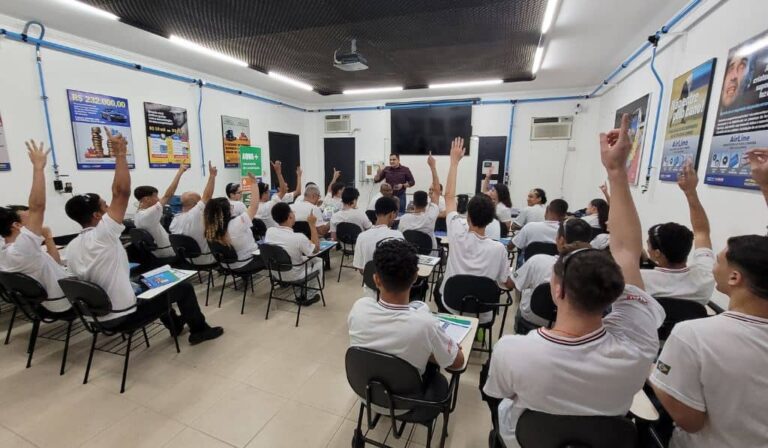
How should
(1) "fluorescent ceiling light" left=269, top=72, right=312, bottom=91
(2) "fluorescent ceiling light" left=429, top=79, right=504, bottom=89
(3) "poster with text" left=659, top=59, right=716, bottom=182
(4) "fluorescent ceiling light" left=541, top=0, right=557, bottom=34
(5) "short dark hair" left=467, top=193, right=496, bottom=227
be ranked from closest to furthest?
1. (5) "short dark hair" left=467, top=193, right=496, bottom=227
2. (3) "poster with text" left=659, top=59, right=716, bottom=182
3. (4) "fluorescent ceiling light" left=541, top=0, right=557, bottom=34
4. (1) "fluorescent ceiling light" left=269, top=72, right=312, bottom=91
5. (2) "fluorescent ceiling light" left=429, top=79, right=504, bottom=89

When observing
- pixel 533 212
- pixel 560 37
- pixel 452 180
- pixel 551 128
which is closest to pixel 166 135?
pixel 452 180

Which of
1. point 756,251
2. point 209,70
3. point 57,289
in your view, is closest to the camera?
point 756,251

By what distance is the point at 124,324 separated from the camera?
94.0 inches

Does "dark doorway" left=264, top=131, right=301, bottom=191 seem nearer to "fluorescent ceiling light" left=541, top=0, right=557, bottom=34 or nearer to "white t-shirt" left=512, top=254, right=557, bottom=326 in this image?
"fluorescent ceiling light" left=541, top=0, right=557, bottom=34

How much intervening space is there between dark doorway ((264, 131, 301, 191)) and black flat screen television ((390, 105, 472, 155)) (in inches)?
107

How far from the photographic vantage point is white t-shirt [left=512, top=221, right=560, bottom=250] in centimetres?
333

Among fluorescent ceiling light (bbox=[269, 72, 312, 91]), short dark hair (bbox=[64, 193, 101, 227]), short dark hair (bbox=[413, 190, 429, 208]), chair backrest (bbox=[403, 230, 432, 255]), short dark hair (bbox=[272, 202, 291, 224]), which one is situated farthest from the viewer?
fluorescent ceiling light (bbox=[269, 72, 312, 91])

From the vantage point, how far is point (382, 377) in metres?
1.41

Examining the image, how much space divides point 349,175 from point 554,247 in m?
6.45

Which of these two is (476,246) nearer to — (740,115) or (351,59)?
(740,115)

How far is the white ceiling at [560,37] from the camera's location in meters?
3.40

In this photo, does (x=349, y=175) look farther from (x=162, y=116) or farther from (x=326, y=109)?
(x=162, y=116)

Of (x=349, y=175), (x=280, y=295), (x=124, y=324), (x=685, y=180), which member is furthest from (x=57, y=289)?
(x=349, y=175)

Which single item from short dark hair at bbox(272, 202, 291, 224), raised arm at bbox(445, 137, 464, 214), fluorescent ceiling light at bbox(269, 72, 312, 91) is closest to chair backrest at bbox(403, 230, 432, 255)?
raised arm at bbox(445, 137, 464, 214)
